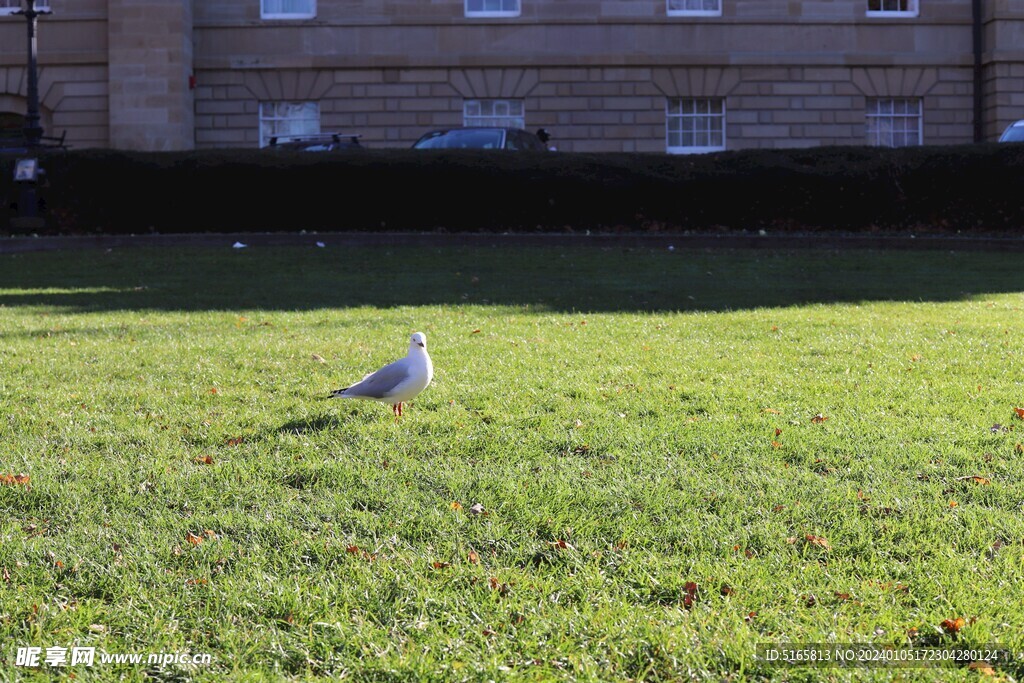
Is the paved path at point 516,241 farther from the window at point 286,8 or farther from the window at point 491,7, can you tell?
the window at point 491,7

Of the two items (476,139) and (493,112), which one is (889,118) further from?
(476,139)

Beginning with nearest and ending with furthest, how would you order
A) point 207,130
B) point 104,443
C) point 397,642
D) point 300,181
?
point 397,642 < point 104,443 < point 300,181 < point 207,130

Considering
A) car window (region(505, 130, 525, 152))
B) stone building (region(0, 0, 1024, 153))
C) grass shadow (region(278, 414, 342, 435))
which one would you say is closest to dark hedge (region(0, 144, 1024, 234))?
car window (region(505, 130, 525, 152))

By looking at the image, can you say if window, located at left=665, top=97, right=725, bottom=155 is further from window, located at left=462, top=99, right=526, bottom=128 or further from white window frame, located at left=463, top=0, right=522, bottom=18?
white window frame, located at left=463, top=0, right=522, bottom=18

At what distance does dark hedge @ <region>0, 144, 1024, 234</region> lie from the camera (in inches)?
754

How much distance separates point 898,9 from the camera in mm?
30797

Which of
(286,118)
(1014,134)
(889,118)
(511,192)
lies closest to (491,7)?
(286,118)

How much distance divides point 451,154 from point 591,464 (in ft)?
49.2

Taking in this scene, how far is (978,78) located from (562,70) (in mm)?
11181

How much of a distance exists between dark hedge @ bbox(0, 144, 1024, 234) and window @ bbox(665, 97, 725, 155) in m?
11.3

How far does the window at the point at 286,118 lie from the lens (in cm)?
3025

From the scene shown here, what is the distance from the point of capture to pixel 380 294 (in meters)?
11.8

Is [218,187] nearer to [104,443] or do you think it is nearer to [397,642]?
[104,443]

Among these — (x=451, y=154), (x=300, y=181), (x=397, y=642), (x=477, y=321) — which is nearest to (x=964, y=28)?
(x=451, y=154)
